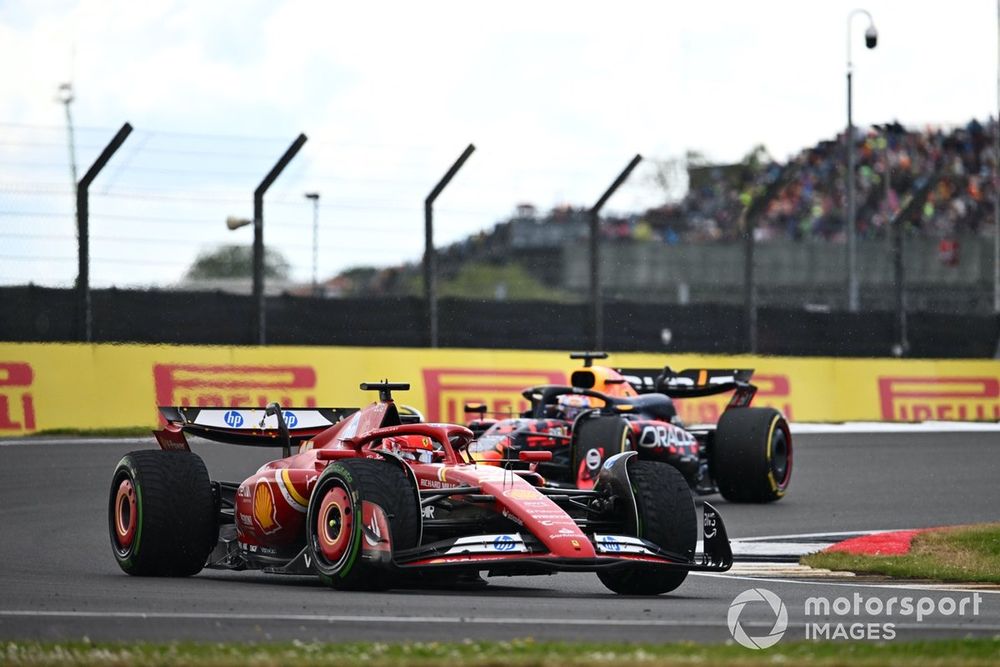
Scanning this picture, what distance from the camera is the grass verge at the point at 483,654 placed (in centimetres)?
647

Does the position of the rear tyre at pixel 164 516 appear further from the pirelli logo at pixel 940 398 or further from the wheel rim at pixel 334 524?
the pirelli logo at pixel 940 398

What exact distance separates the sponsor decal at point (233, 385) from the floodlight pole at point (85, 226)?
985mm

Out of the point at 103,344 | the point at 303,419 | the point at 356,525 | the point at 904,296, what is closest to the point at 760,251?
the point at 904,296

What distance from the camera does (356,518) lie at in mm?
9461

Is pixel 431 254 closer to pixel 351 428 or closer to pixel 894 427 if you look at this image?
pixel 894 427

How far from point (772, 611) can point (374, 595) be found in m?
2.09

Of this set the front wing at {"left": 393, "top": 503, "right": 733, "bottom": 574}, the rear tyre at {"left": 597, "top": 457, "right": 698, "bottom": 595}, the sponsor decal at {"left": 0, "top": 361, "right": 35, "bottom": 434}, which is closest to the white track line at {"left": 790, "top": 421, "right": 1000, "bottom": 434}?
the sponsor decal at {"left": 0, "top": 361, "right": 35, "bottom": 434}

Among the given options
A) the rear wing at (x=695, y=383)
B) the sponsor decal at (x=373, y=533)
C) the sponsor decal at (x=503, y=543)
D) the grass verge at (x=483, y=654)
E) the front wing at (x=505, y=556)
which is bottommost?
the grass verge at (x=483, y=654)

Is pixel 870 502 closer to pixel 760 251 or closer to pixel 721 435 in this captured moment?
pixel 721 435

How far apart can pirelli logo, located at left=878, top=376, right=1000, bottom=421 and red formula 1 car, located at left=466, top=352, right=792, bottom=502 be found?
8989mm

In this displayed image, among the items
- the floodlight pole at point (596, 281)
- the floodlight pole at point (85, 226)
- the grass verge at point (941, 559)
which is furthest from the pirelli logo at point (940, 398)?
the grass verge at point (941, 559)

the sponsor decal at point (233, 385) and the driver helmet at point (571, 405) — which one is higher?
the sponsor decal at point (233, 385)

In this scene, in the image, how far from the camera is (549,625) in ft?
26.1

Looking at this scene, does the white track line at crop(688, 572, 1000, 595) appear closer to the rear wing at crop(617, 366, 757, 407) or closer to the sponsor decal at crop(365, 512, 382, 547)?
the sponsor decal at crop(365, 512, 382, 547)
